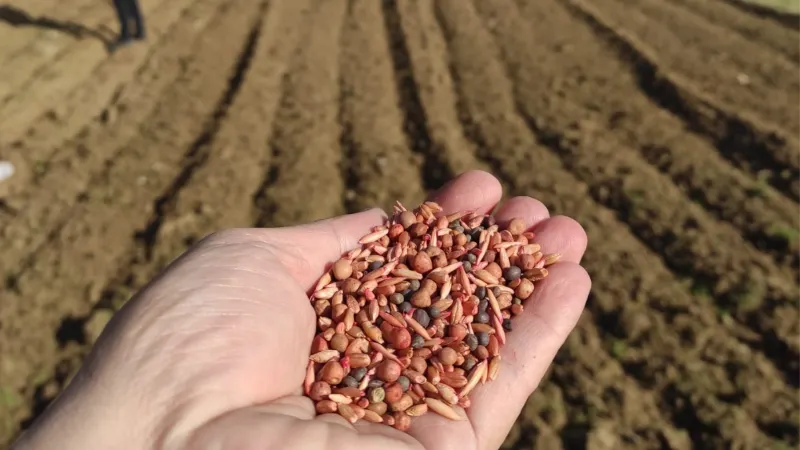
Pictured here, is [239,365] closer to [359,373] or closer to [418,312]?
[359,373]

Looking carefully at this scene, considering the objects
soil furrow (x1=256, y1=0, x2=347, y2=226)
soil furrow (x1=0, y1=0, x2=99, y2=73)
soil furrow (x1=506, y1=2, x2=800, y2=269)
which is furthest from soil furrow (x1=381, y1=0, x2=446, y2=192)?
soil furrow (x1=0, y1=0, x2=99, y2=73)

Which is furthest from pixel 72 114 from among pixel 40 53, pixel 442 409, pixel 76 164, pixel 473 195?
pixel 442 409

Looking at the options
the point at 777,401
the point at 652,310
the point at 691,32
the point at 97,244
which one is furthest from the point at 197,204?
the point at 691,32

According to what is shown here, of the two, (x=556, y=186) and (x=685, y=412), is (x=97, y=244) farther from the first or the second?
(x=685, y=412)

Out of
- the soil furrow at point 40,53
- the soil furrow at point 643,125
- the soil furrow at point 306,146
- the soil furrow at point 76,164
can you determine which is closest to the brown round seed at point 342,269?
the soil furrow at point 306,146

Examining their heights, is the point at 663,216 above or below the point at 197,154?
above

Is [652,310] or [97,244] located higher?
[652,310]

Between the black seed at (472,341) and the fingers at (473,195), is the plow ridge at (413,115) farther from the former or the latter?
the black seed at (472,341)
